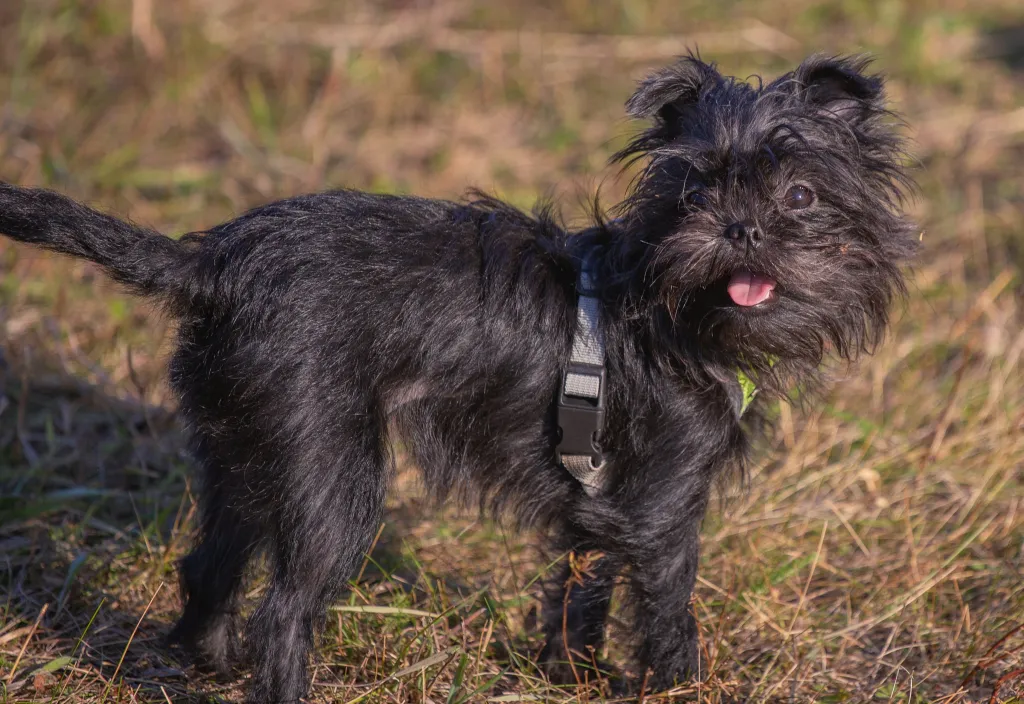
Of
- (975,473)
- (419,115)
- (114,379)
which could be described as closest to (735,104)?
(975,473)

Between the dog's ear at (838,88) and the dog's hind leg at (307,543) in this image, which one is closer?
the dog's hind leg at (307,543)

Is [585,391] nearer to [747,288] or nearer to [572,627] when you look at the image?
[747,288]

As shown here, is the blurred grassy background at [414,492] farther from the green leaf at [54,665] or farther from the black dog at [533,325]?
the black dog at [533,325]

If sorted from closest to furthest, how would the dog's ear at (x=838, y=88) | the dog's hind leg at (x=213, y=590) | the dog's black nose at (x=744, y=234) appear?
the dog's black nose at (x=744, y=234), the dog's ear at (x=838, y=88), the dog's hind leg at (x=213, y=590)

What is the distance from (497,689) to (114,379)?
8.51 feet

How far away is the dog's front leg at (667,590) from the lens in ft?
10.9

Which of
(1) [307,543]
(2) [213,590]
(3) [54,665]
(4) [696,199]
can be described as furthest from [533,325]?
(3) [54,665]

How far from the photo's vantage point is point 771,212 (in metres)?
3.05

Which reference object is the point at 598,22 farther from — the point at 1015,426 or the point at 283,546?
the point at 283,546

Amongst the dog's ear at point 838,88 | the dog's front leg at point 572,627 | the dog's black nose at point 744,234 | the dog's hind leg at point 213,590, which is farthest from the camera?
the dog's front leg at point 572,627

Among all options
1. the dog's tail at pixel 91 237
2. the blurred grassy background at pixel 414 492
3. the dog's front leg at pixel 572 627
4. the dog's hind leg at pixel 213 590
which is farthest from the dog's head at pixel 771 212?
the dog's hind leg at pixel 213 590

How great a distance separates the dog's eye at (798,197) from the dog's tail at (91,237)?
1.78m

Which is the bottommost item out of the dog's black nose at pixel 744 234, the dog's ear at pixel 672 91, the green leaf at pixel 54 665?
the green leaf at pixel 54 665

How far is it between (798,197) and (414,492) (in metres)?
2.33
